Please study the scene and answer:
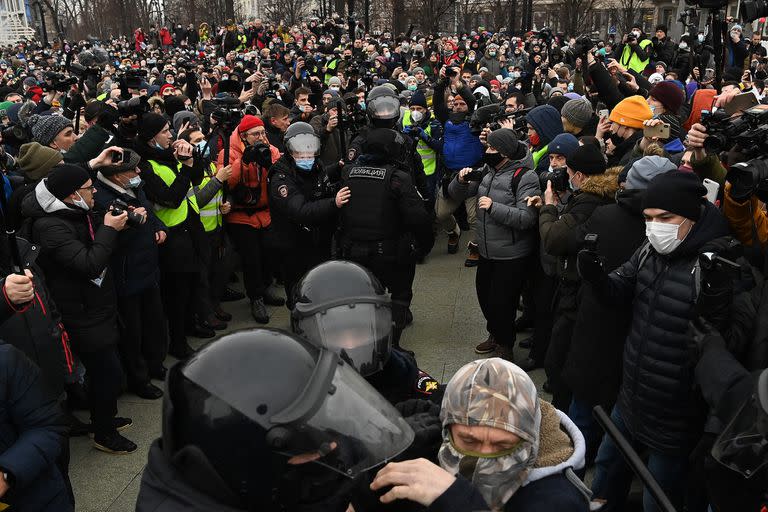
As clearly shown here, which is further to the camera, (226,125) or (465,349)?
(226,125)

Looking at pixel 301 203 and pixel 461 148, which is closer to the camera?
pixel 301 203

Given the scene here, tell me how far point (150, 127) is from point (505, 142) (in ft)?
8.40

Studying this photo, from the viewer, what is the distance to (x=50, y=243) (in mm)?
4031

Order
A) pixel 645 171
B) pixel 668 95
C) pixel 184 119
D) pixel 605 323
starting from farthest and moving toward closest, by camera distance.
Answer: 1. pixel 184 119
2. pixel 668 95
3. pixel 645 171
4. pixel 605 323

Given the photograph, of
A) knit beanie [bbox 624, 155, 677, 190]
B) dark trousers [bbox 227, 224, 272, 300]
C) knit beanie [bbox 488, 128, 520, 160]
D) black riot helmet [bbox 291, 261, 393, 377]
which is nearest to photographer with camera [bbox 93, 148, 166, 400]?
dark trousers [bbox 227, 224, 272, 300]

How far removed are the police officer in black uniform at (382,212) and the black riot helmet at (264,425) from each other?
3.13 metres

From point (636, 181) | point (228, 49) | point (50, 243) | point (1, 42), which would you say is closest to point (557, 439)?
point (636, 181)

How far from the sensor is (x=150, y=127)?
5.27 metres

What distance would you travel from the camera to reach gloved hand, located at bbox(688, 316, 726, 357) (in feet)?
9.20

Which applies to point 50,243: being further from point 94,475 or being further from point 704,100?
point 704,100

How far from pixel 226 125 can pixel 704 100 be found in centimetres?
422

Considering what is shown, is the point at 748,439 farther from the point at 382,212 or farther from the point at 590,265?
the point at 382,212

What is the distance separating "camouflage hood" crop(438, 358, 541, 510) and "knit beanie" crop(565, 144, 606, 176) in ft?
8.82

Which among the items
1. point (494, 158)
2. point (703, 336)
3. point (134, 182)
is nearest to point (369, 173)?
point (494, 158)
